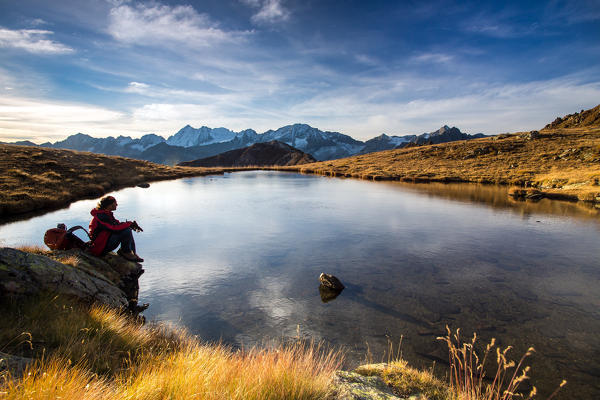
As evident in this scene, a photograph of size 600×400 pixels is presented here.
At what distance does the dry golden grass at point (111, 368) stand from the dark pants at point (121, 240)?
4422 mm

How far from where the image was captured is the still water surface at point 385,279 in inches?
311

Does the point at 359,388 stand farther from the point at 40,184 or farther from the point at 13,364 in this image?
the point at 40,184

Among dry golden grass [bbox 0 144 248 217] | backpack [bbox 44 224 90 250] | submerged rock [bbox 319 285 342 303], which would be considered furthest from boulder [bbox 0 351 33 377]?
dry golden grass [bbox 0 144 248 217]

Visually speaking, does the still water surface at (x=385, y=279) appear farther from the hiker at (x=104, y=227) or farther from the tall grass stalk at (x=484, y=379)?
the hiker at (x=104, y=227)

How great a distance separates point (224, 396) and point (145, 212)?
25049 millimetres

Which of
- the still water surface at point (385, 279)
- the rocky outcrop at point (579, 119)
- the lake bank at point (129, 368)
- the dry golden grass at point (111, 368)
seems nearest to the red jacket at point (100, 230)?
the still water surface at point (385, 279)

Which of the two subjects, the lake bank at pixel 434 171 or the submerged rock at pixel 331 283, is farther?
the lake bank at pixel 434 171

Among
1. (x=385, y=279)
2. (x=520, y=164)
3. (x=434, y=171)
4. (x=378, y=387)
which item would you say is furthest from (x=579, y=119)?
(x=378, y=387)

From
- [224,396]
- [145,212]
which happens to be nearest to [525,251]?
[224,396]

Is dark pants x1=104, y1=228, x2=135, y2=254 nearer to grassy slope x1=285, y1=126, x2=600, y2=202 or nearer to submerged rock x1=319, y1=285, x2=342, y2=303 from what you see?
submerged rock x1=319, y1=285, x2=342, y2=303

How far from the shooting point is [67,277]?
6.94 metres

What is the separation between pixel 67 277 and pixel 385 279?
10.7 m

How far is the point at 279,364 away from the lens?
448cm

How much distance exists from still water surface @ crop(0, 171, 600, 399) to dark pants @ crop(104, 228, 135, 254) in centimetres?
158
